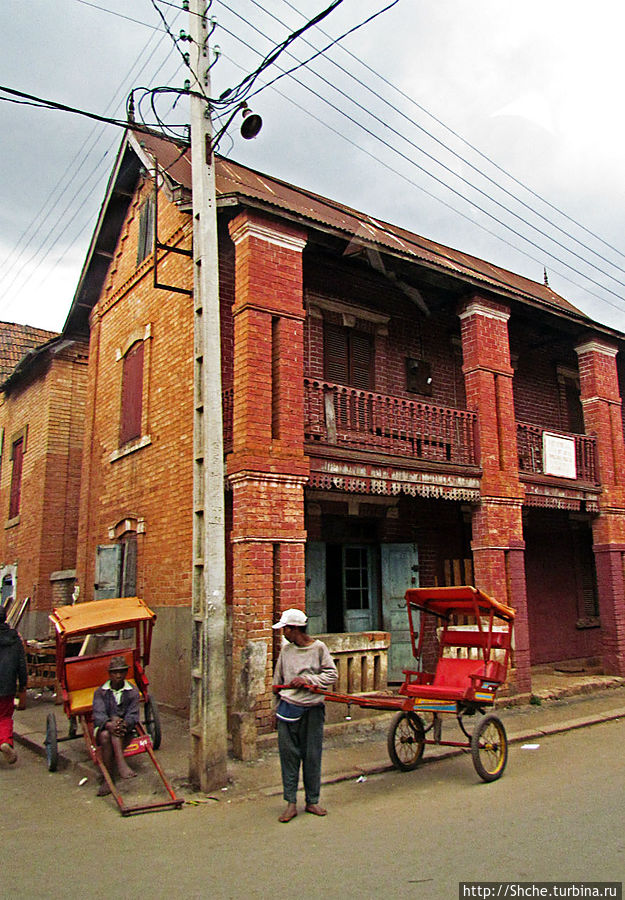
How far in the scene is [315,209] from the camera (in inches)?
471

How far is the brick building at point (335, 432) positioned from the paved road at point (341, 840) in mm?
2137

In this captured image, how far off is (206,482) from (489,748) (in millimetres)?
3805

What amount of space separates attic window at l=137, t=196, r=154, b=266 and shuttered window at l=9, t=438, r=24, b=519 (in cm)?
668

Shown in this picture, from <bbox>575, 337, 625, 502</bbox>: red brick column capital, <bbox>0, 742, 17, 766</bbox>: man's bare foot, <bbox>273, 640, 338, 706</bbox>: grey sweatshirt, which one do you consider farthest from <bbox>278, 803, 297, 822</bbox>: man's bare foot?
<bbox>575, 337, 625, 502</bbox>: red brick column capital

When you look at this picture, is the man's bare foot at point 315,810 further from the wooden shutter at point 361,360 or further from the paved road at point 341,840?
the wooden shutter at point 361,360

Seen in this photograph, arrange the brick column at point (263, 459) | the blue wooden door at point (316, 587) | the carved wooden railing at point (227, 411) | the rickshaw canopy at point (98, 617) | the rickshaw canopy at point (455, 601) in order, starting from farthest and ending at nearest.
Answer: the blue wooden door at point (316, 587) < the carved wooden railing at point (227, 411) < the brick column at point (263, 459) < the rickshaw canopy at point (98, 617) < the rickshaw canopy at point (455, 601)

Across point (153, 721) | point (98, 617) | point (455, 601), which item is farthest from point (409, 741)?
point (98, 617)

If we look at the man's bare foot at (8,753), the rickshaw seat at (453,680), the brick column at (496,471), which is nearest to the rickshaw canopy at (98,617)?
the man's bare foot at (8,753)

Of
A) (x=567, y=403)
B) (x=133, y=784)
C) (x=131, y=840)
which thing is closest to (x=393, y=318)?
(x=567, y=403)

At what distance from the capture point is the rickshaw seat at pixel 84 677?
7.61m

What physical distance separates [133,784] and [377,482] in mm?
4898

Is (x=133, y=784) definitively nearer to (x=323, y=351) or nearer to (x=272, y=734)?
(x=272, y=734)

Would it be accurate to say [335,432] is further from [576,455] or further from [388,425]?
[576,455]

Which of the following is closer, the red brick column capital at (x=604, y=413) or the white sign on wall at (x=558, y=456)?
the white sign on wall at (x=558, y=456)
